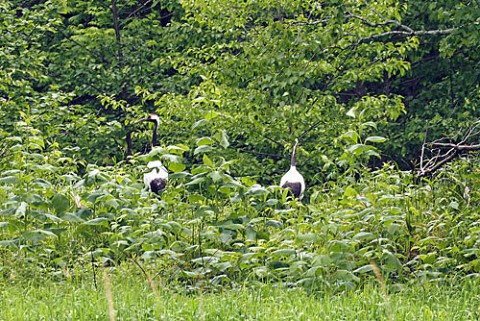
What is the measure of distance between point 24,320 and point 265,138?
37.8 feet

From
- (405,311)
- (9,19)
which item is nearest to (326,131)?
(9,19)

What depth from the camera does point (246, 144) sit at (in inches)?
715

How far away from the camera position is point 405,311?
606cm

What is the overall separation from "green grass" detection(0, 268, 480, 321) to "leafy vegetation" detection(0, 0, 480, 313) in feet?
0.95

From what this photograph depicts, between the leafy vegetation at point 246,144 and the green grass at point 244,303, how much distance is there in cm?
29

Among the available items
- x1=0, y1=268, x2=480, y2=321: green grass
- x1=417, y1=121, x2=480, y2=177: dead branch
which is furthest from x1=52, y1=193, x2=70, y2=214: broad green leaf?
x1=417, y1=121, x2=480, y2=177: dead branch

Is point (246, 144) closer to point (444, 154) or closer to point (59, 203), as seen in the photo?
point (444, 154)

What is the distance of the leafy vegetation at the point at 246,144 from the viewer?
7871 millimetres

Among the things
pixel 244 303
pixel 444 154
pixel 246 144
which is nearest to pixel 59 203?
pixel 244 303

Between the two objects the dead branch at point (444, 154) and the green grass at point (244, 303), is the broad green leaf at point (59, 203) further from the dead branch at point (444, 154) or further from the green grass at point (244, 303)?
the dead branch at point (444, 154)

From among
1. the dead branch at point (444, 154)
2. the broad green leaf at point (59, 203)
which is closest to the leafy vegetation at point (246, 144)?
the broad green leaf at point (59, 203)

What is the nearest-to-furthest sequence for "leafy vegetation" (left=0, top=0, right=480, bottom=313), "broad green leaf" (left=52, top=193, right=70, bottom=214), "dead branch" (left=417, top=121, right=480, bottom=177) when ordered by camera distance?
"leafy vegetation" (left=0, top=0, right=480, bottom=313)
"broad green leaf" (left=52, top=193, right=70, bottom=214)
"dead branch" (left=417, top=121, right=480, bottom=177)

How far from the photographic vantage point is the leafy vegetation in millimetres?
7871

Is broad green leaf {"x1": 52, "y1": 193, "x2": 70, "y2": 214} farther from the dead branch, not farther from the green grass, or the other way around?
the dead branch
